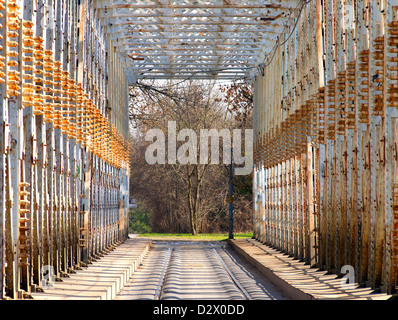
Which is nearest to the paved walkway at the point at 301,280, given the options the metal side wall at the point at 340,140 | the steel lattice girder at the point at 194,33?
the metal side wall at the point at 340,140

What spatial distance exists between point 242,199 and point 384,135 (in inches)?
1623

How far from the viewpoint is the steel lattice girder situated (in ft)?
73.3

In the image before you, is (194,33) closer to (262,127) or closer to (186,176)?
(262,127)

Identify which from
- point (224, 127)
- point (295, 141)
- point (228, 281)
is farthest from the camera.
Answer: point (224, 127)

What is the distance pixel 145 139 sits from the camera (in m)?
54.8

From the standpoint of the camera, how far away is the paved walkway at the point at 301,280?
11.0 metres

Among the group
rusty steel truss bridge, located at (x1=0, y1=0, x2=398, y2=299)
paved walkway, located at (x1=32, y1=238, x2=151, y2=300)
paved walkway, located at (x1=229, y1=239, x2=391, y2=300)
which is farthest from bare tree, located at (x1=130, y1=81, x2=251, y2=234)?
paved walkway, located at (x1=32, y1=238, x2=151, y2=300)

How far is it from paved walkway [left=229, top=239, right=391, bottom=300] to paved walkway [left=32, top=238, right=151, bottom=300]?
11.2 feet

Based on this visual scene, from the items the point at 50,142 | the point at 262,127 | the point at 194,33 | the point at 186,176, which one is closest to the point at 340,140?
the point at 50,142

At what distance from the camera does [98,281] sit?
44.4ft

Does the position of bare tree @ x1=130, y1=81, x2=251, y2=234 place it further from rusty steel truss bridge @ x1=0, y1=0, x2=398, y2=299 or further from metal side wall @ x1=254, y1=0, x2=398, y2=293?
metal side wall @ x1=254, y1=0, x2=398, y2=293
